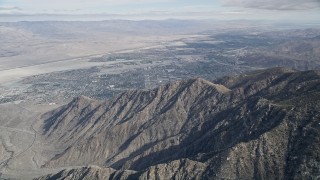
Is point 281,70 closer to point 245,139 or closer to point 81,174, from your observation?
point 245,139

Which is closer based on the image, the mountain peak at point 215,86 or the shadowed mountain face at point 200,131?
the shadowed mountain face at point 200,131

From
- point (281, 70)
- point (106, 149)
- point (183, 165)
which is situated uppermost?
point (281, 70)

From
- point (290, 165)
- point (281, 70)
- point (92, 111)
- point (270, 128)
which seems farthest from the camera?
point (92, 111)

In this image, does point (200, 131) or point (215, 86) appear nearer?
point (200, 131)

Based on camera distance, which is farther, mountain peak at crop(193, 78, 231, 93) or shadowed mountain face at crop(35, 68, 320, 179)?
mountain peak at crop(193, 78, 231, 93)

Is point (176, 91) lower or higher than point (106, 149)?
higher

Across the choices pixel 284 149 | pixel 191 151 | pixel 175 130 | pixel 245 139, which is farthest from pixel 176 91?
pixel 284 149

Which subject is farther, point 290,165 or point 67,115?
point 67,115

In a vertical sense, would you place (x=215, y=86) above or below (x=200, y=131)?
above
